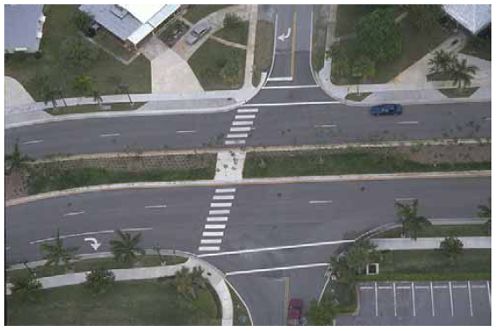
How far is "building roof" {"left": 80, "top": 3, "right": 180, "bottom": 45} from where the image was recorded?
90375 mm

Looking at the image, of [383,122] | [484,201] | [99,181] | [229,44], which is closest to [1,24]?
[99,181]

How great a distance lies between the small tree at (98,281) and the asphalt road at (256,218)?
5.39m

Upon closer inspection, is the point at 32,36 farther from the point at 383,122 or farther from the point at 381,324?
the point at 381,324

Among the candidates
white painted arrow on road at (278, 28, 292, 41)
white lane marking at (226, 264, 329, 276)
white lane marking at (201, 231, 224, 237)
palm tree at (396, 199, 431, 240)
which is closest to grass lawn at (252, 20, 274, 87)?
white painted arrow on road at (278, 28, 292, 41)

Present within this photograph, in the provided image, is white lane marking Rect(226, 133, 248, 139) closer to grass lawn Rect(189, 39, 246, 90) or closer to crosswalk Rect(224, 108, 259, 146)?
crosswalk Rect(224, 108, 259, 146)

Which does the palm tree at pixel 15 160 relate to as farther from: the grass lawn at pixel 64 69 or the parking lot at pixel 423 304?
the parking lot at pixel 423 304

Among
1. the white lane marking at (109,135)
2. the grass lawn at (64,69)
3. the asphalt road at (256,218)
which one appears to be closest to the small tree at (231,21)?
the grass lawn at (64,69)

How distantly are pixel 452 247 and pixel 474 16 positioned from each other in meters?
32.4

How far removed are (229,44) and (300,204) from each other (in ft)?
89.3

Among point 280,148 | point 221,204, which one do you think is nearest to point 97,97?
point 221,204

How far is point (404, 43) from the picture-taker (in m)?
87.3

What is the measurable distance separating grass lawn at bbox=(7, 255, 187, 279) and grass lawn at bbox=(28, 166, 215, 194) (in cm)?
1075

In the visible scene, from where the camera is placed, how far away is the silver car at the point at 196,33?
9125 centimetres

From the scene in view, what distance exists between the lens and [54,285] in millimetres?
77125
